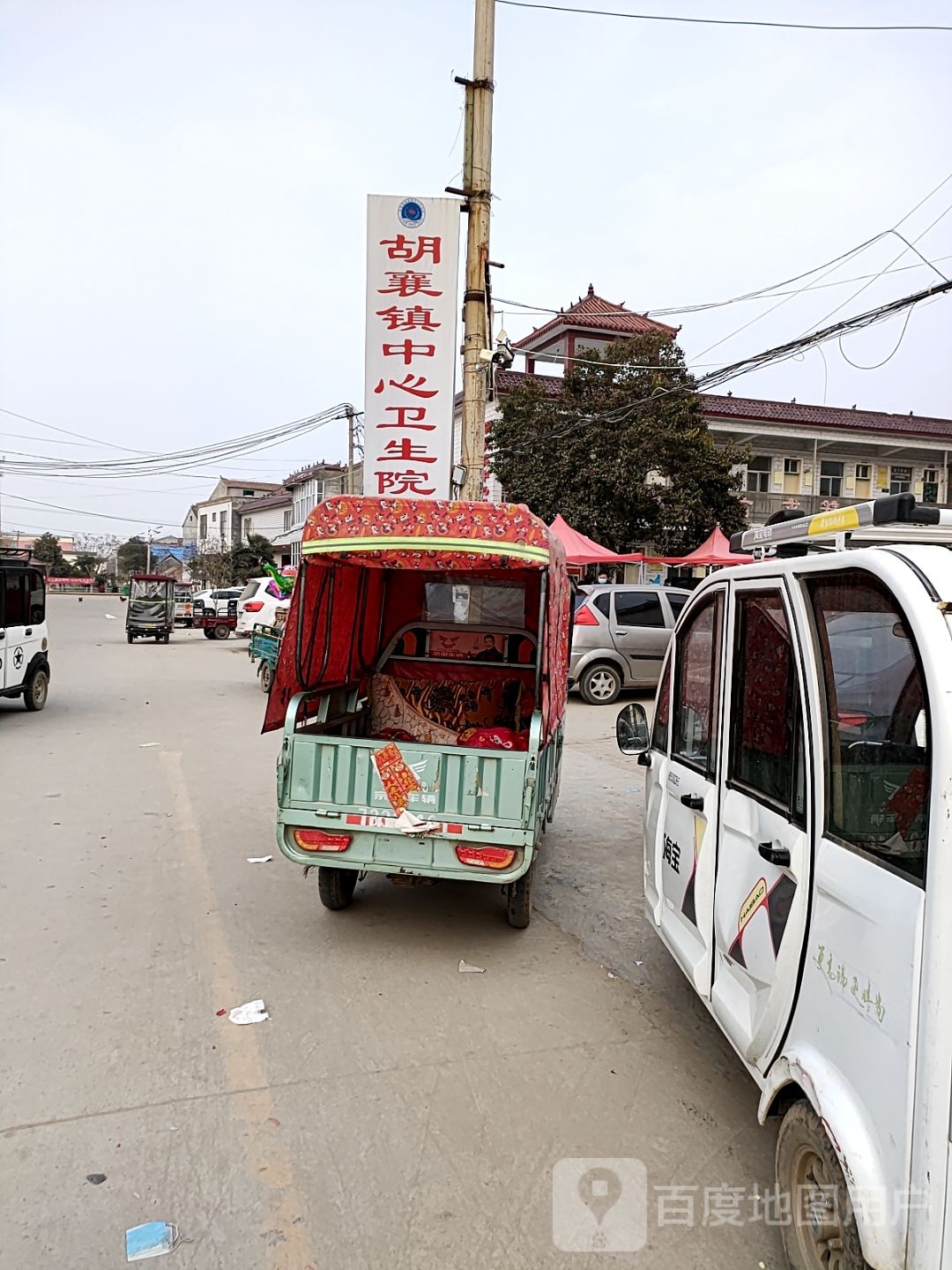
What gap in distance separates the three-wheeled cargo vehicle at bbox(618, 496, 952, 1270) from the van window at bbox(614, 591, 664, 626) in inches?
427

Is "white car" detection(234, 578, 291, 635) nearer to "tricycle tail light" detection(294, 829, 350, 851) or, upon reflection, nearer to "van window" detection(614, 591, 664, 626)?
"van window" detection(614, 591, 664, 626)

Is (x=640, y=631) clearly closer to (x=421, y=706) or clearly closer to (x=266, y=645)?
A: (x=266, y=645)

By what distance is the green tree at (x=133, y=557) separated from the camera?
3725 inches

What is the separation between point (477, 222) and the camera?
1032 cm

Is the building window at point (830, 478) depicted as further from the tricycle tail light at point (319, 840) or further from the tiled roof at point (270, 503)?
the tiled roof at point (270, 503)

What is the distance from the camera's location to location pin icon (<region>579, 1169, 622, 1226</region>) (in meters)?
2.77

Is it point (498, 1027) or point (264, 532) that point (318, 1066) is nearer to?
point (498, 1027)

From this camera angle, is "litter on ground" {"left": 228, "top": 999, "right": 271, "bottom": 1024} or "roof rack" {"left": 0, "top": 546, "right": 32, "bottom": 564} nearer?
"litter on ground" {"left": 228, "top": 999, "right": 271, "bottom": 1024}

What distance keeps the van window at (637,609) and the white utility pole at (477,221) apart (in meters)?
4.49

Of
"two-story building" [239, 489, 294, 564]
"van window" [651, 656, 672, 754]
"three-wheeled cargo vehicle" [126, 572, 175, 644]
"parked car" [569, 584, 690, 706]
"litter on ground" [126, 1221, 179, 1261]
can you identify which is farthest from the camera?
"two-story building" [239, 489, 294, 564]

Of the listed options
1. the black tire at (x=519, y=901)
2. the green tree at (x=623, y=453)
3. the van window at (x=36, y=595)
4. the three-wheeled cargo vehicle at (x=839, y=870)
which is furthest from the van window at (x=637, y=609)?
the three-wheeled cargo vehicle at (x=839, y=870)

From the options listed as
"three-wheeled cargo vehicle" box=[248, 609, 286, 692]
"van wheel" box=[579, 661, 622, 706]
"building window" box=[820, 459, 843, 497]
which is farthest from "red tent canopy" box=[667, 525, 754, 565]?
"building window" box=[820, 459, 843, 497]

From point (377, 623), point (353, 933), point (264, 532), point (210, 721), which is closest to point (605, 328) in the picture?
point (210, 721)

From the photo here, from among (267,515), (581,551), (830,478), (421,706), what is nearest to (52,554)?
(267,515)
